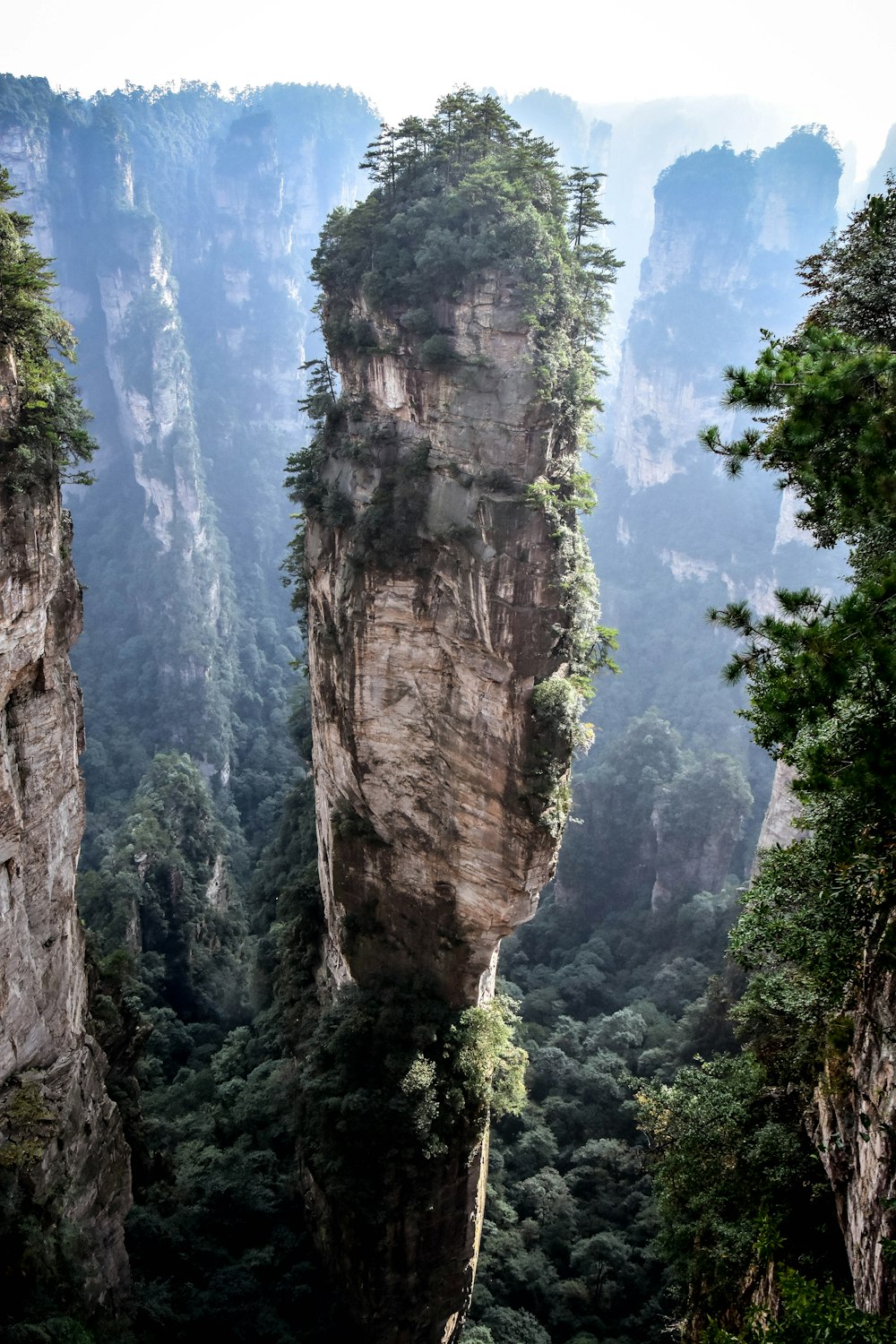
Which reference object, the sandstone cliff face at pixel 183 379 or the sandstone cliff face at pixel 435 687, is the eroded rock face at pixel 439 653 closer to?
the sandstone cliff face at pixel 435 687

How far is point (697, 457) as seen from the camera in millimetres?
71062

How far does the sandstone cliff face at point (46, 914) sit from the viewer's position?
12859 millimetres

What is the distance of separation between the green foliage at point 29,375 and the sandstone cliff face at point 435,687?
582cm

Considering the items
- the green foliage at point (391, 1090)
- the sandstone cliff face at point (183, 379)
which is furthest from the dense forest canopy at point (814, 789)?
the sandstone cliff face at point (183, 379)

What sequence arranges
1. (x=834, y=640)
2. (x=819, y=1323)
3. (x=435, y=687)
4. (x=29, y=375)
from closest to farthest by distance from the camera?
1. (x=834, y=640)
2. (x=819, y=1323)
3. (x=29, y=375)
4. (x=435, y=687)

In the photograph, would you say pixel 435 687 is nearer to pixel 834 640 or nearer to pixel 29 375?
pixel 29 375

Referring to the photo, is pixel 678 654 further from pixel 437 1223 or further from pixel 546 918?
pixel 437 1223

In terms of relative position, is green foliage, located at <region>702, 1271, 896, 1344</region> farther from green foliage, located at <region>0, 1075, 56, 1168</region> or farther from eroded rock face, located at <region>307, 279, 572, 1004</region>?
green foliage, located at <region>0, 1075, 56, 1168</region>

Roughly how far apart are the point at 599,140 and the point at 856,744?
5192 inches

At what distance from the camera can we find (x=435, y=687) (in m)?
17.8

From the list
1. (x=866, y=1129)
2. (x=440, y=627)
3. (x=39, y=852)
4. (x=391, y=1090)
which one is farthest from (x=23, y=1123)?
(x=866, y=1129)

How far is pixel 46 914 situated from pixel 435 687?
7985 mm

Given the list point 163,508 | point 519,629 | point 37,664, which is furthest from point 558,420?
point 163,508

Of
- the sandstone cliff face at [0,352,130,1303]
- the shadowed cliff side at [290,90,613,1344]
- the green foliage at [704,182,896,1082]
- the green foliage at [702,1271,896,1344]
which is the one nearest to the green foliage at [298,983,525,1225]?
the shadowed cliff side at [290,90,613,1344]
